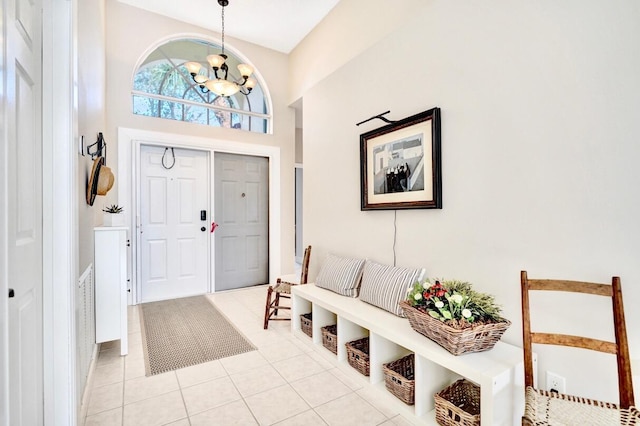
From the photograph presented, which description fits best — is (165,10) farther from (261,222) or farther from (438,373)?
(438,373)

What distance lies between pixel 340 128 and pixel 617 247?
2.40 meters

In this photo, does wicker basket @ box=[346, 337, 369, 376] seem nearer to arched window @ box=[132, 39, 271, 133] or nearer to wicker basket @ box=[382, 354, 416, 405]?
wicker basket @ box=[382, 354, 416, 405]

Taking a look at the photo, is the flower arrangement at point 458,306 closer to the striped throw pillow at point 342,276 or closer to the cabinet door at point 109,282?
the striped throw pillow at point 342,276

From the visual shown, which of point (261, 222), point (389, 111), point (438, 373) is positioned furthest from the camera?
point (261, 222)

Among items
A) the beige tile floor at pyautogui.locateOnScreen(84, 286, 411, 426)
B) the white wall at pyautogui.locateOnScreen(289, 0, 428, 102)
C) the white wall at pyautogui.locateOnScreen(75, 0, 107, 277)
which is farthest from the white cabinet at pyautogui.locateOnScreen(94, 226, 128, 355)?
the white wall at pyautogui.locateOnScreen(289, 0, 428, 102)

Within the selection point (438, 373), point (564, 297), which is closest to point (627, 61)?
point (564, 297)

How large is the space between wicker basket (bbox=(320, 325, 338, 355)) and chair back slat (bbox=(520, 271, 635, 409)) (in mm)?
1343

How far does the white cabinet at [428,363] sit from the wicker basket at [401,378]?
1.6 inches

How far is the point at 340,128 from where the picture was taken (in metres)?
3.22

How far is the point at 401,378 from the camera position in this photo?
1.82 meters

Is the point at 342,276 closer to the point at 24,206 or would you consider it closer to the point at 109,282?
the point at 109,282

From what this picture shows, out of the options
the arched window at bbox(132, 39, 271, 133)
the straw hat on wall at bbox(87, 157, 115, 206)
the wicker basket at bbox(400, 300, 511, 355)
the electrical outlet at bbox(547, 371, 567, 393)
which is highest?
the arched window at bbox(132, 39, 271, 133)

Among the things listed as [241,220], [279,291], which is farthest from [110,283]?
[241,220]

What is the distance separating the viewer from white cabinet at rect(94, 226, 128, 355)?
2.36 m
